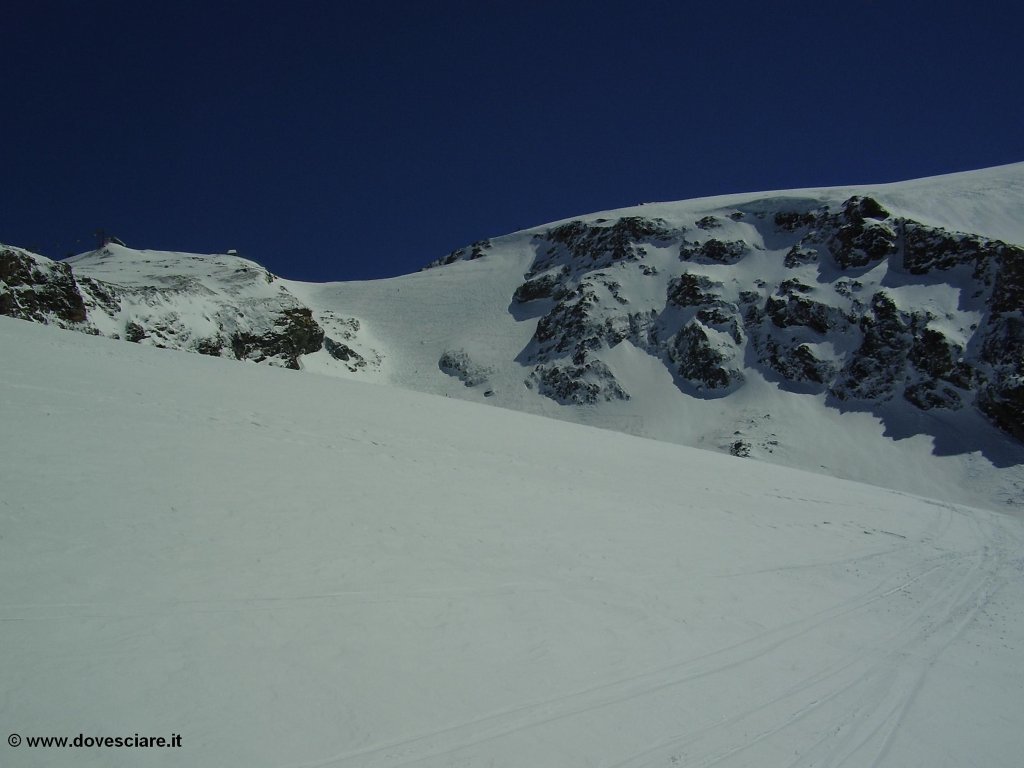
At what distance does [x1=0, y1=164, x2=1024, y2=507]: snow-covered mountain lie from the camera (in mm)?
37406

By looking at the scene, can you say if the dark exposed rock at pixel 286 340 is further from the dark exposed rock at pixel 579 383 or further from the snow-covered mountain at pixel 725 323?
the dark exposed rock at pixel 579 383

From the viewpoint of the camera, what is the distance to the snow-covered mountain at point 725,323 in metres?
37.4

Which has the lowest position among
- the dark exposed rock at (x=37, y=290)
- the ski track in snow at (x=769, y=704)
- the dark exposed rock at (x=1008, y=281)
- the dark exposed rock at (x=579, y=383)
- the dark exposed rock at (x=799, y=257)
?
the ski track in snow at (x=769, y=704)

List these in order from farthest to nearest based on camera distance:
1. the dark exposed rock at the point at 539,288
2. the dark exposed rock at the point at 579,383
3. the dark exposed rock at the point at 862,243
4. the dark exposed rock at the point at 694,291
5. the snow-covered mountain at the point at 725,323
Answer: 1. the dark exposed rock at the point at 539,288
2. the dark exposed rock at the point at 694,291
3. the dark exposed rock at the point at 862,243
4. the dark exposed rock at the point at 579,383
5. the snow-covered mountain at the point at 725,323

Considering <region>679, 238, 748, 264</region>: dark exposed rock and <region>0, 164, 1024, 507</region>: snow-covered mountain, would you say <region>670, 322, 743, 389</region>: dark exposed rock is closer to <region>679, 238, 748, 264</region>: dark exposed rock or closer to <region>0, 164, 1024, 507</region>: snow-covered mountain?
<region>0, 164, 1024, 507</region>: snow-covered mountain

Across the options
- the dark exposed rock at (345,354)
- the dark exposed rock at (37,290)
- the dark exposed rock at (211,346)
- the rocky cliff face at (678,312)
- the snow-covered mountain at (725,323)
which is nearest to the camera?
the dark exposed rock at (37,290)

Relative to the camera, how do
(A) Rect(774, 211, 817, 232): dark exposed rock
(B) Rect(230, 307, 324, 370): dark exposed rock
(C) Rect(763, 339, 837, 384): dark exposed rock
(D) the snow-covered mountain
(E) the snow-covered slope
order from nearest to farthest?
(E) the snow-covered slope < (D) the snow-covered mountain < (C) Rect(763, 339, 837, 384): dark exposed rock < (B) Rect(230, 307, 324, 370): dark exposed rock < (A) Rect(774, 211, 817, 232): dark exposed rock

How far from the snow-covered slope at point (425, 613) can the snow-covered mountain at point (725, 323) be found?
26.9 metres

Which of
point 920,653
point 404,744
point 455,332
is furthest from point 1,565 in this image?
point 455,332

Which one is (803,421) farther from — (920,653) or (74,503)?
(74,503)

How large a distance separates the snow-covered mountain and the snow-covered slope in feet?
88.1

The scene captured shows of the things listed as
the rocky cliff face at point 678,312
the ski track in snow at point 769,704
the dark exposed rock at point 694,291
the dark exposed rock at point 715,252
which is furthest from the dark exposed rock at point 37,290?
the dark exposed rock at point 715,252

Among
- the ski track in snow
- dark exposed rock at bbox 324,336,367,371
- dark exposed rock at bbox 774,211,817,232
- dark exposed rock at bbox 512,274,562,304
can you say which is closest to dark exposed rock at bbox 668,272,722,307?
dark exposed rock at bbox 774,211,817,232

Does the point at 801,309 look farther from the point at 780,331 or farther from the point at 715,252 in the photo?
the point at 715,252
